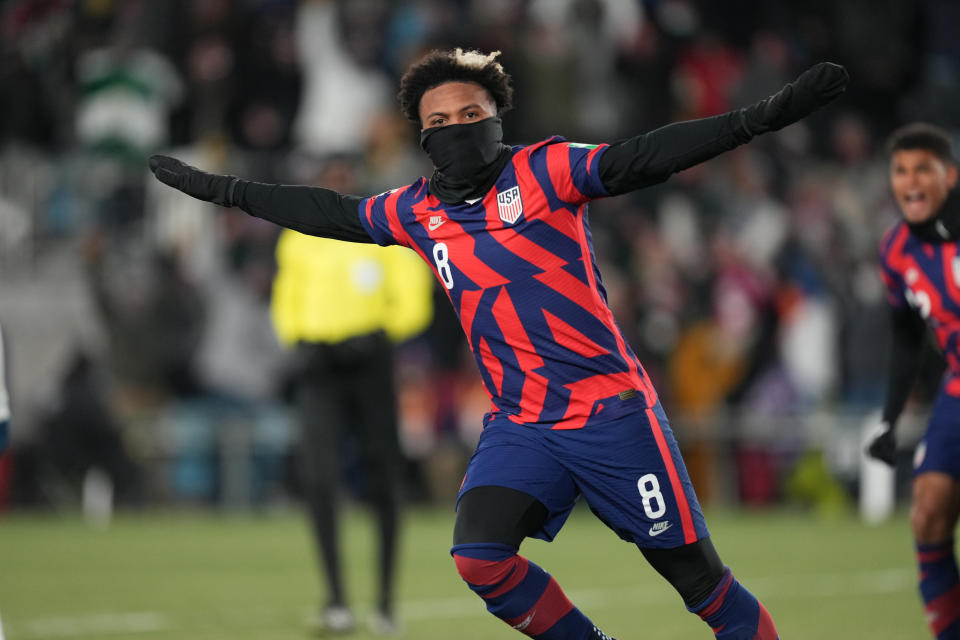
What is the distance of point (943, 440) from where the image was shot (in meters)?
6.86

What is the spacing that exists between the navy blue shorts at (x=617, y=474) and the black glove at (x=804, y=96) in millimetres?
1211

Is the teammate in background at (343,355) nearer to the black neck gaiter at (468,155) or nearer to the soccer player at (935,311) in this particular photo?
the soccer player at (935,311)

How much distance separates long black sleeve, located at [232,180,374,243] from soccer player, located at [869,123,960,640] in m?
2.48

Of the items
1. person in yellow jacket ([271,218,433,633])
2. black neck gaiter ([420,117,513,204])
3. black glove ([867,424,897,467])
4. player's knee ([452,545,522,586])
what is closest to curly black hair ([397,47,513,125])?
black neck gaiter ([420,117,513,204])

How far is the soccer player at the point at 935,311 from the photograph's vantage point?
6844mm

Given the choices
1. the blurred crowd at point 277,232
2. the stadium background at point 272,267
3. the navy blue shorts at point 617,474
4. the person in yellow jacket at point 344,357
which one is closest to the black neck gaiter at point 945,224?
the navy blue shorts at point 617,474

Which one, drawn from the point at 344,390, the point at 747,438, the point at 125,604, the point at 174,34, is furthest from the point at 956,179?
the point at 174,34

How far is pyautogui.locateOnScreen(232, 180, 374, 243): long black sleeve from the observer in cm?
592

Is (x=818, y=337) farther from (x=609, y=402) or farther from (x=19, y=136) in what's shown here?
(x=609, y=402)

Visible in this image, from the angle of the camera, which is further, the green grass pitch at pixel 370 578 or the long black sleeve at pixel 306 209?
the green grass pitch at pixel 370 578

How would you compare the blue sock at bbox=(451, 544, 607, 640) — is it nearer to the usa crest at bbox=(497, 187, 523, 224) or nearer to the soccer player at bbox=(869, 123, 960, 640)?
the usa crest at bbox=(497, 187, 523, 224)

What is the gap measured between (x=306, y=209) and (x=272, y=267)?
11055 mm

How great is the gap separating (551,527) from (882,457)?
2.14m

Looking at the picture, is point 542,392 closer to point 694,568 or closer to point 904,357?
point 694,568
